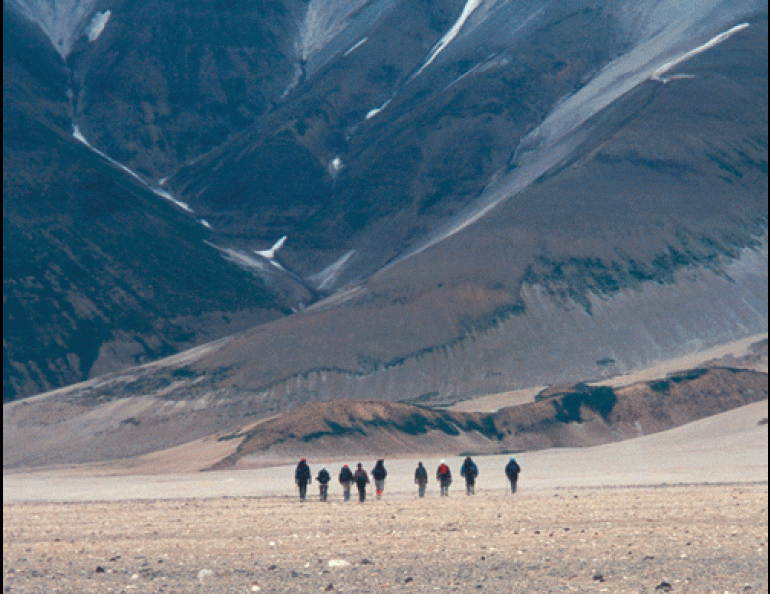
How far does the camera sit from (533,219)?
8475cm

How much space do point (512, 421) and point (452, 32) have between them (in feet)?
318

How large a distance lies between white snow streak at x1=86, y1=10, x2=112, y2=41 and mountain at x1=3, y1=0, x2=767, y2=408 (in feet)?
4.38

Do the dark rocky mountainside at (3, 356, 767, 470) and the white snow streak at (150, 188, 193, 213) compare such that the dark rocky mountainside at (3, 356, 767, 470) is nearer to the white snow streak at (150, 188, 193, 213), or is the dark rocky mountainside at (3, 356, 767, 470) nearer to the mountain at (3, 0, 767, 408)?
the mountain at (3, 0, 767, 408)

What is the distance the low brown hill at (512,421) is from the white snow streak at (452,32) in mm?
88026

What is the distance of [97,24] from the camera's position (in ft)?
504

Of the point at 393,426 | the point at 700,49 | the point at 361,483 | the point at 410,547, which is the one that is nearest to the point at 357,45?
the point at 700,49

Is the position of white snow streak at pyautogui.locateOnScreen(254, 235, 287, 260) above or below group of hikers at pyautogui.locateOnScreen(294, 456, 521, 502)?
above

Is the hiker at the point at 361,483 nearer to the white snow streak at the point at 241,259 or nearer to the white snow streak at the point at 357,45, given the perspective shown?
the white snow streak at the point at 241,259

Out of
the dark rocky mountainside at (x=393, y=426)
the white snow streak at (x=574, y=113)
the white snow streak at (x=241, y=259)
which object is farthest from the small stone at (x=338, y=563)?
the white snow streak at (x=241, y=259)

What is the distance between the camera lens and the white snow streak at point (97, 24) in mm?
152000

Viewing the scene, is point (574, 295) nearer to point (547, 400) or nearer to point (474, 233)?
point (474, 233)

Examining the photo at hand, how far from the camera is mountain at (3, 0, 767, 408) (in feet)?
241

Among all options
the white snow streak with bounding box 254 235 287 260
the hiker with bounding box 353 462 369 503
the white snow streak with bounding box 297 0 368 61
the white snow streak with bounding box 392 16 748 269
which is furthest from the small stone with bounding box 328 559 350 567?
the white snow streak with bounding box 297 0 368 61

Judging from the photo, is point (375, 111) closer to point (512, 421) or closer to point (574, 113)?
point (574, 113)
